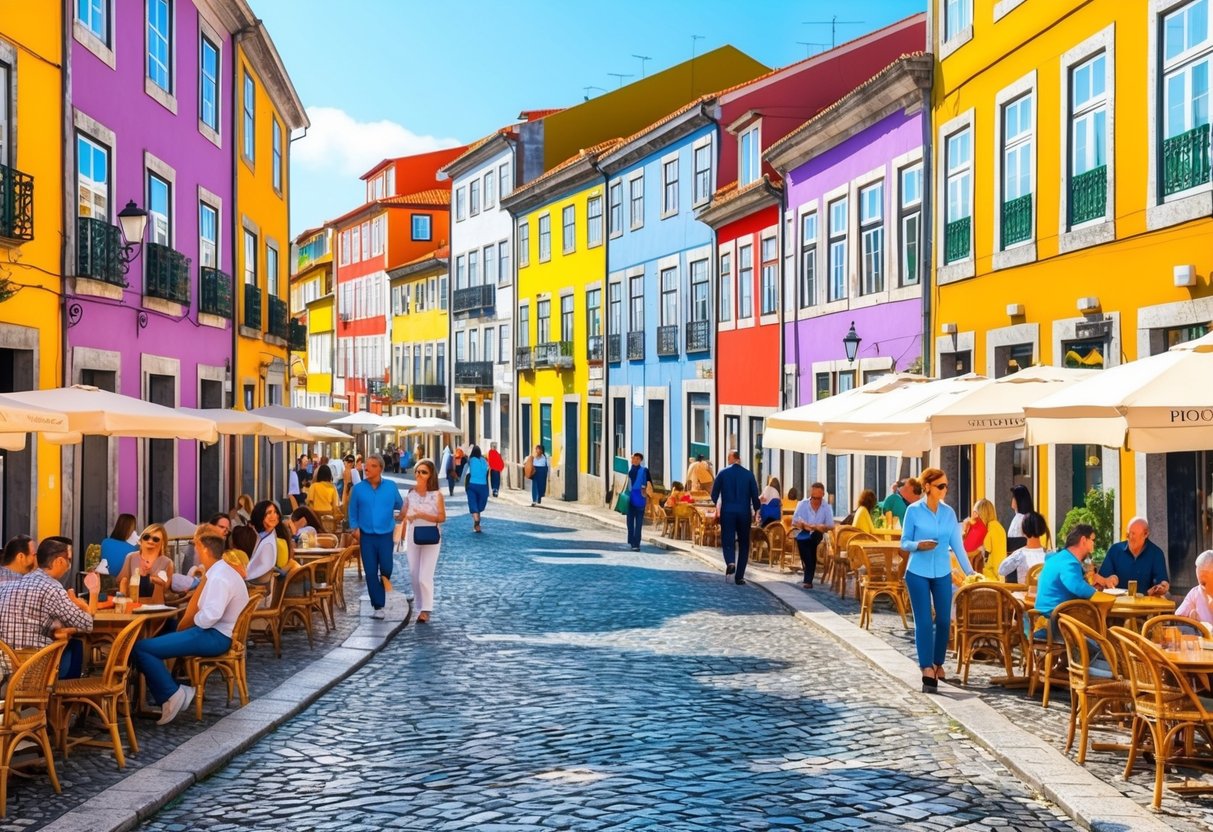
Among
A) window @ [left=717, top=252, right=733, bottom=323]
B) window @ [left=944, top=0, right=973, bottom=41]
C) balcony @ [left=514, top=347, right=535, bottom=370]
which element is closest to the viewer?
window @ [left=944, top=0, right=973, bottom=41]

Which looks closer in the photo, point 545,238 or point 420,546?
point 420,546

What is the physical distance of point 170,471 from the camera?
22.0 meters

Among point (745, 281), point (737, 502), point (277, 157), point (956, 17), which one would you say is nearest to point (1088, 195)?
point (956, 17)

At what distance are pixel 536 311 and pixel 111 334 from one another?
30.7 m

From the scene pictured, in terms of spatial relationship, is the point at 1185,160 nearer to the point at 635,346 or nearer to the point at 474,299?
the point at 635,346

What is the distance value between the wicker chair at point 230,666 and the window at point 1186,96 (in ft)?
31.8

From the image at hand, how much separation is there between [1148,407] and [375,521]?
29.0 feet

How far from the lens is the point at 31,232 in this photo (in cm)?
1500

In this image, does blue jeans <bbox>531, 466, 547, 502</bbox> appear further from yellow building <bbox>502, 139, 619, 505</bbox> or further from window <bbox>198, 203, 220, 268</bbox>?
window <bbox>198, 203, 220, 268</bbox>

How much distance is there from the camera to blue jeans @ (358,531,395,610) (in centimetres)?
1561

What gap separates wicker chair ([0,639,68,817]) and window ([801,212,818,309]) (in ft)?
69.5

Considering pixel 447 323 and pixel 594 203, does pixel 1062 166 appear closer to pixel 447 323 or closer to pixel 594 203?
pixel 594 203

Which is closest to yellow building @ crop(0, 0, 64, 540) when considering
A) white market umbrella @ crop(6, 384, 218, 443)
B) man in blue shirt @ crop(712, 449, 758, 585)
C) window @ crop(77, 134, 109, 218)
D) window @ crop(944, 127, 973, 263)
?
window @ crop(77, 134, 109, 218)

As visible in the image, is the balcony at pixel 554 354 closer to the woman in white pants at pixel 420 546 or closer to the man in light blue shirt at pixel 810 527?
the man in light blue shirt at pixel 810 527
